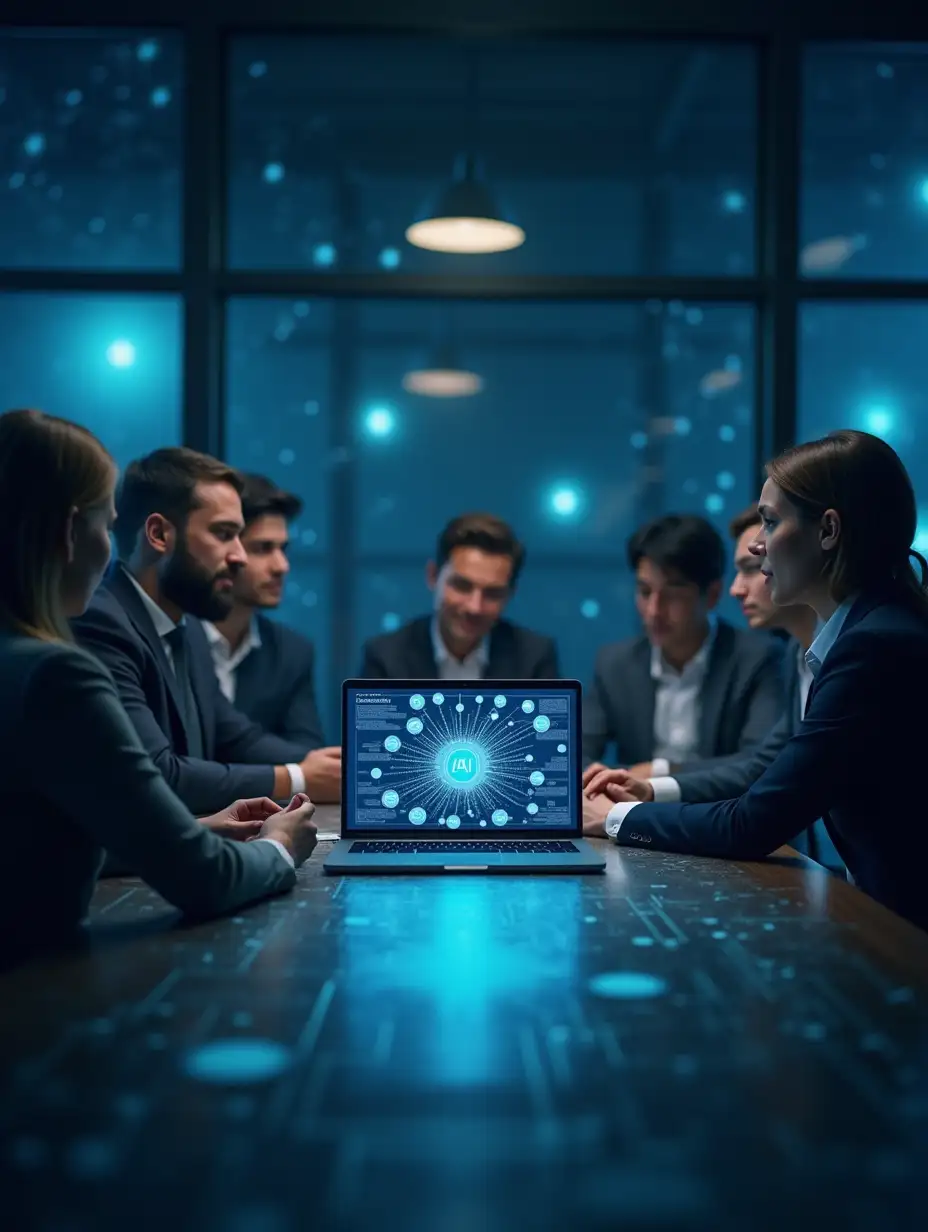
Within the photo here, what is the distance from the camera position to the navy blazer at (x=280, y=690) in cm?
364

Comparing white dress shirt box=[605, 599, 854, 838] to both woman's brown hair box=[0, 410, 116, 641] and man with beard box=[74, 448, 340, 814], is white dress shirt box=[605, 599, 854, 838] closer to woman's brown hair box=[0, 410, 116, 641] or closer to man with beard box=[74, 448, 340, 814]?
man with beard box=[74, 448, 340, 814]

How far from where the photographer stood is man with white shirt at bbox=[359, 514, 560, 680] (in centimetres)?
371

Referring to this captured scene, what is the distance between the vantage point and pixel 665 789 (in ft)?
8.64

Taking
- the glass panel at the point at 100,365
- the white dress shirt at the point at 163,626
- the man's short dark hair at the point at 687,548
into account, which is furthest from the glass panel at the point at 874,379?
the white dress shirt at the point at 163,626

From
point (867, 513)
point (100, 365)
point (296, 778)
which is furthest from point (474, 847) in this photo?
point (100, 365)

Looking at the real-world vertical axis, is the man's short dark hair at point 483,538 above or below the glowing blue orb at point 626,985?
above

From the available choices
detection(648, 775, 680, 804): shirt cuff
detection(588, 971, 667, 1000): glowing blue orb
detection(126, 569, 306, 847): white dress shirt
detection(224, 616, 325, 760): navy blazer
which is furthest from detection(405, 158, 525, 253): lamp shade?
detection(588, 971, 667, 1000): glowing blue orb

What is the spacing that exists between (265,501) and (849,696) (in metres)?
2.30

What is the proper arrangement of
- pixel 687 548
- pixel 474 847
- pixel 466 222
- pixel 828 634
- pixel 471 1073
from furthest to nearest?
pixel 466 222, pixel 687 548, pixel 828 634, pixel 474 847, pixel 471 1073

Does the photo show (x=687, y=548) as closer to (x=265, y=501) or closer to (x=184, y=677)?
(x=265, y=501)

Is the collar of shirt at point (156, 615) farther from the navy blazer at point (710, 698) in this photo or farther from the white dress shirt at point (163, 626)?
the navy blazer at point (710, 698)

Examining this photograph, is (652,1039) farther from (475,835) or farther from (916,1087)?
(475,835)

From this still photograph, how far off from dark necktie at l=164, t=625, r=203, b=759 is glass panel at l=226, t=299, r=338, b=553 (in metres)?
1.95

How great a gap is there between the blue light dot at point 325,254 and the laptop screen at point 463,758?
2.78 metres
